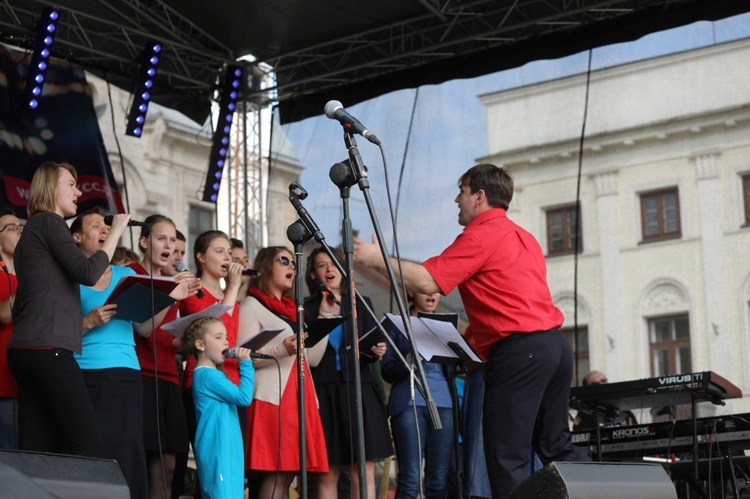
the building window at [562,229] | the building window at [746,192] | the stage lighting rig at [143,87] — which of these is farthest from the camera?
the building window at [562,229]

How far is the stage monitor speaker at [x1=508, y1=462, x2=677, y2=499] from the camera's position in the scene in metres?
3.37

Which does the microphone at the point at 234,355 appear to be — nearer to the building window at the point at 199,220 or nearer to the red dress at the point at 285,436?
the red dress at the point at 285,436

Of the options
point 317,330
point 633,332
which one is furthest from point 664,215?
point 317,330

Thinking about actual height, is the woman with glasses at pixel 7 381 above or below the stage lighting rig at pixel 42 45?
below

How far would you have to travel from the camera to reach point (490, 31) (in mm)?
8109

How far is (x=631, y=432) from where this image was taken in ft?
21.1

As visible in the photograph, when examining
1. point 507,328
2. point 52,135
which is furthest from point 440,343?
point 52,135

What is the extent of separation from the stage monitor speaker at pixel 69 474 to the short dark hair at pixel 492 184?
6.55 feet

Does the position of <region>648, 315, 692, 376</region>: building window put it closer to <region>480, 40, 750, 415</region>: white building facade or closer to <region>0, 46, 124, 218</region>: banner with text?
<region>480, 40, 750, 415</region>: white building facade

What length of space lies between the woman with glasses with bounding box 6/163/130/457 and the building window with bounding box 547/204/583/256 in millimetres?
5633

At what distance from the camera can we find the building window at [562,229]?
9227 millimetres

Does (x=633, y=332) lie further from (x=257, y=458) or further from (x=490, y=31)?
(x=257, y=458)

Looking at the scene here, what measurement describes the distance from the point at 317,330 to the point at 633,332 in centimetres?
535

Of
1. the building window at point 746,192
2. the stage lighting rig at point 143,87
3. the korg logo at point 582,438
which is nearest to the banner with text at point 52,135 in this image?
the stage lighting rig at point 143,87
